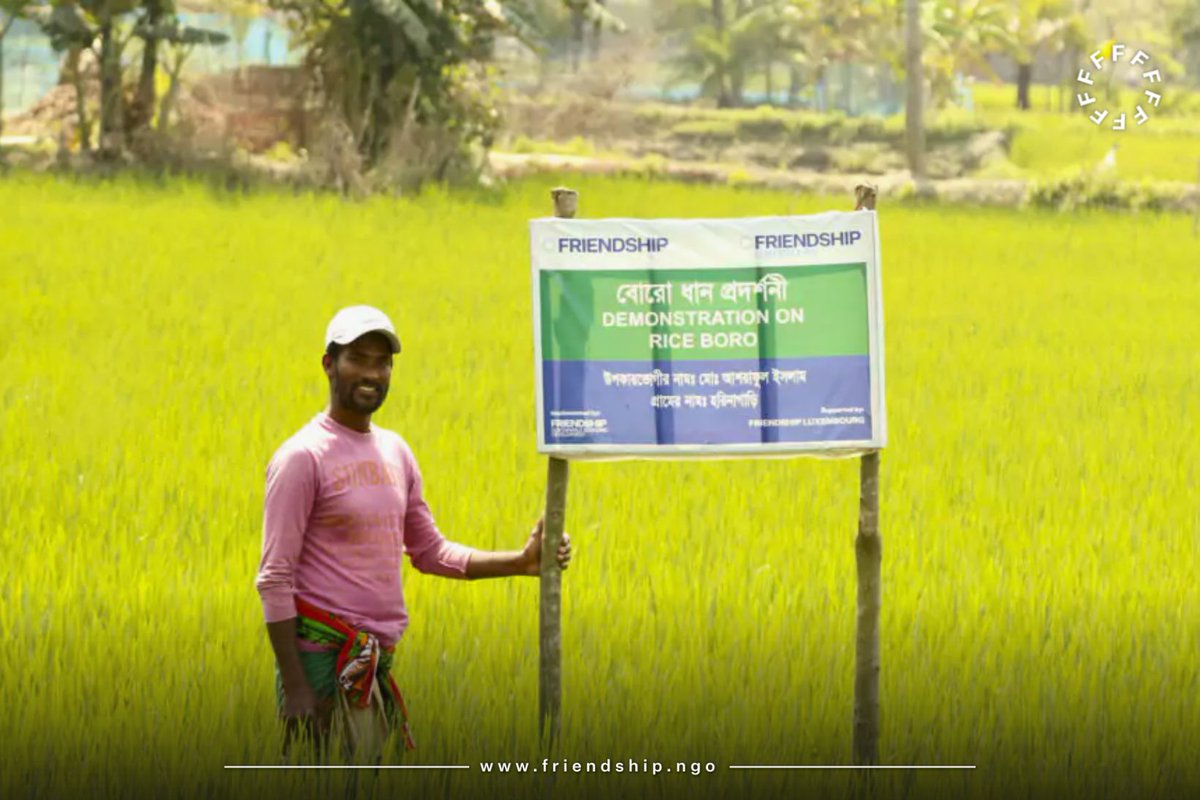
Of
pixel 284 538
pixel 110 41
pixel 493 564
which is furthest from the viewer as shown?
pixel 110 41

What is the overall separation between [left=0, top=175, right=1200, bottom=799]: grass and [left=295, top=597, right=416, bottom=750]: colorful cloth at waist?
0.77 ft

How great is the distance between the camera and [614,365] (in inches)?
192

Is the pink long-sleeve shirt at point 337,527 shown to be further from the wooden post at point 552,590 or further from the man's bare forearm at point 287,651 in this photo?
the wooden post at point 552,590

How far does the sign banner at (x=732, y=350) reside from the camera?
4844 mm

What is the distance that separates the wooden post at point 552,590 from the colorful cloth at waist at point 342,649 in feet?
1.67

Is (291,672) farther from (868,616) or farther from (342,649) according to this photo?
(868,616)

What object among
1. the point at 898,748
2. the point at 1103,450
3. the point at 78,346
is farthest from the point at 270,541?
the point at 78,346

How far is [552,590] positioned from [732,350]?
659mm

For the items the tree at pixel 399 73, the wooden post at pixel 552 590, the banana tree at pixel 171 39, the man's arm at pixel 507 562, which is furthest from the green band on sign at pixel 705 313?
the banana tree at pixel 171 39

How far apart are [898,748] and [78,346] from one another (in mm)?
8308

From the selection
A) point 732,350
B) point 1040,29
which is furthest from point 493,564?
point 1040,29

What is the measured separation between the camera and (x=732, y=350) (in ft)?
15.9

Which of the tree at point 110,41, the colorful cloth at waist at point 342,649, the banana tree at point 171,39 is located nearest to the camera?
the colorful cloth at waist at point 342,649

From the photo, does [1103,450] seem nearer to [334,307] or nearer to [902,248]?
[334,307]
